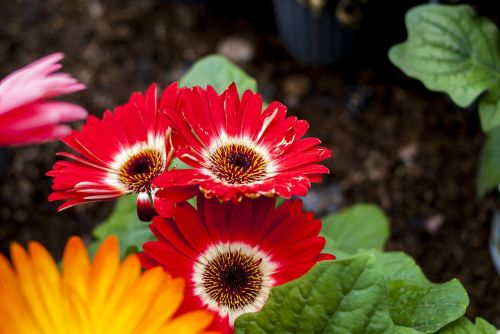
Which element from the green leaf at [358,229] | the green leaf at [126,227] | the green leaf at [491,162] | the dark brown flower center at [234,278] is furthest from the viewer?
the green leaf at [491,162]

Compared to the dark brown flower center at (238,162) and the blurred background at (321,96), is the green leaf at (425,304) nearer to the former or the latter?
the dark brown flower center at (238,162)

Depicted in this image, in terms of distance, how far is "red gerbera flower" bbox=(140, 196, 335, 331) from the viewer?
0.54 m

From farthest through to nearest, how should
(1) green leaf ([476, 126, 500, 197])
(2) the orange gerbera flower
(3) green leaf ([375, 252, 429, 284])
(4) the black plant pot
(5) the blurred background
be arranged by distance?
(4) the black plant pot
(5) the blurred background
(1) green leaf ([476, 126, 500, 197])
(3) green leaf ([375, 252, 429, 284])
(2) the orange gerbera flower

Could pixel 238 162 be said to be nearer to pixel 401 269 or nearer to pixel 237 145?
pixel 237 145

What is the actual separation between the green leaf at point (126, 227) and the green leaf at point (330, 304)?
31 centimetres

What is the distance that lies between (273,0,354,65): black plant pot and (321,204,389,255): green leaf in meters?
0.70

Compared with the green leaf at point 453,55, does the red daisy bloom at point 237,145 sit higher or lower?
higher

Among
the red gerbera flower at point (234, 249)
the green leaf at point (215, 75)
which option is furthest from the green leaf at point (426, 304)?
the green leaf at point (215, 75)

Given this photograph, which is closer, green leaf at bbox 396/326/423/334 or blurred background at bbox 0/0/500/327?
green leaf at bbox 396/326/423/334

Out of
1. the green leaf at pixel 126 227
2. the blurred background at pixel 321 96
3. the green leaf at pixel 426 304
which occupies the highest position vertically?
the green leaf at pixel 426 304

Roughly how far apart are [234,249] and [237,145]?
0.28 feet

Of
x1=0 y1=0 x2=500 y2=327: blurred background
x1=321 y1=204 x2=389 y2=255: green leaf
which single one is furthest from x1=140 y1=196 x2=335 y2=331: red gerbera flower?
x1=0 y1=0 x2=500 y2=327: blurred background

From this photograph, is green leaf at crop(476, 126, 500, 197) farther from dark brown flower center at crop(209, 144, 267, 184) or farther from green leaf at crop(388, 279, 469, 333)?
dark brown flower center at crop(209, 144, 267, 184)

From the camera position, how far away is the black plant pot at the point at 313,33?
1659 millimetres
